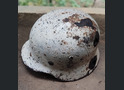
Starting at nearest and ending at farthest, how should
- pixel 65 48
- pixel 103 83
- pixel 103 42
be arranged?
pixel 65 48
pixel 103 83
pixel 103 42

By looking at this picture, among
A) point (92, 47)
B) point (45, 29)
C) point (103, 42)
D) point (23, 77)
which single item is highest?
point (45, 29)

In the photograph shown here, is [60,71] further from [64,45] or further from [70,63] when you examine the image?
[64,45]

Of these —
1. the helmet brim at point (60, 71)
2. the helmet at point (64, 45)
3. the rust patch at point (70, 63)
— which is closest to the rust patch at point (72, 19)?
the helmet at point (64, 45)

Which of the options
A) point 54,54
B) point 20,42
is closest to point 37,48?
point 54,54

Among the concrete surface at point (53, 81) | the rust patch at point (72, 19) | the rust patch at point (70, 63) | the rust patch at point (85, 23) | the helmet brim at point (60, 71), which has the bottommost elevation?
the concrete surface at point (53, 81)

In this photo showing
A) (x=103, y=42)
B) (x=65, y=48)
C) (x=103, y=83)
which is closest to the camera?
(x=65, y=48)

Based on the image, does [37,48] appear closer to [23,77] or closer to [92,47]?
[23,77]

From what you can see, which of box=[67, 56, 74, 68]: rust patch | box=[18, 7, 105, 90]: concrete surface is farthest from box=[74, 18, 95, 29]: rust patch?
box=[18, 7, 105, 90]: concrete surface

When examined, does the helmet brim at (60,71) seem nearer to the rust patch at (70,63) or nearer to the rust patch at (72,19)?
the rust patch at (70,63)
